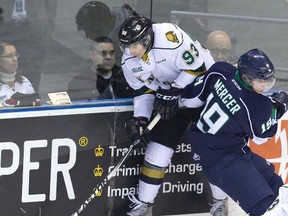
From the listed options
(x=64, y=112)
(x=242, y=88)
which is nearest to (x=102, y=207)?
(x=64, y=112)

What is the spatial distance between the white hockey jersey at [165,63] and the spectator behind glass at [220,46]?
0.24m

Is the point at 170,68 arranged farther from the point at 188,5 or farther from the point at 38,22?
the point at 38,22

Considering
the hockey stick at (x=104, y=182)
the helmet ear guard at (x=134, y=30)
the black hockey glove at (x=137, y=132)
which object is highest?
the helmet ear guard at (x=134, y=30)

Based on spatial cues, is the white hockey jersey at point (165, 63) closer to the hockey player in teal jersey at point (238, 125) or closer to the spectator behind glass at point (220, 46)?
the hockey player in teal jersey at point (238, 125)

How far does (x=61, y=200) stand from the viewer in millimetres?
6074

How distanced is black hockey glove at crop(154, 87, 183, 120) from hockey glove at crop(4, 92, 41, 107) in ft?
2.24

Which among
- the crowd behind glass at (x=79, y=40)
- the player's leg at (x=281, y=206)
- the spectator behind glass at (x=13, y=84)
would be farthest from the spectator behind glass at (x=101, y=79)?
the player's leg at (x=281, y=206)

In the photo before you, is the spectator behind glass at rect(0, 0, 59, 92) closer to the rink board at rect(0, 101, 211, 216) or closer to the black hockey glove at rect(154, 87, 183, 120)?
the rink board at rect(0, 101, 211, 216)

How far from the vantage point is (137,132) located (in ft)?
19.5

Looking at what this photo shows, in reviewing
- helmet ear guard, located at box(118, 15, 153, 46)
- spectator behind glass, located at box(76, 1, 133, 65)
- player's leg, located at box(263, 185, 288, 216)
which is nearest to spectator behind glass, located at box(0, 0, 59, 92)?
spectator behind glass, located at box(76, 1, 133, 65)

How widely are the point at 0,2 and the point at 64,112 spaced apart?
735 millimetres

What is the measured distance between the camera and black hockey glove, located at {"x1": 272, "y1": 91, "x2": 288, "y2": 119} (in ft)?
19.5

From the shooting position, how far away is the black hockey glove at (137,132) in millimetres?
5949

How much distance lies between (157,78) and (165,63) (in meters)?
0.14
